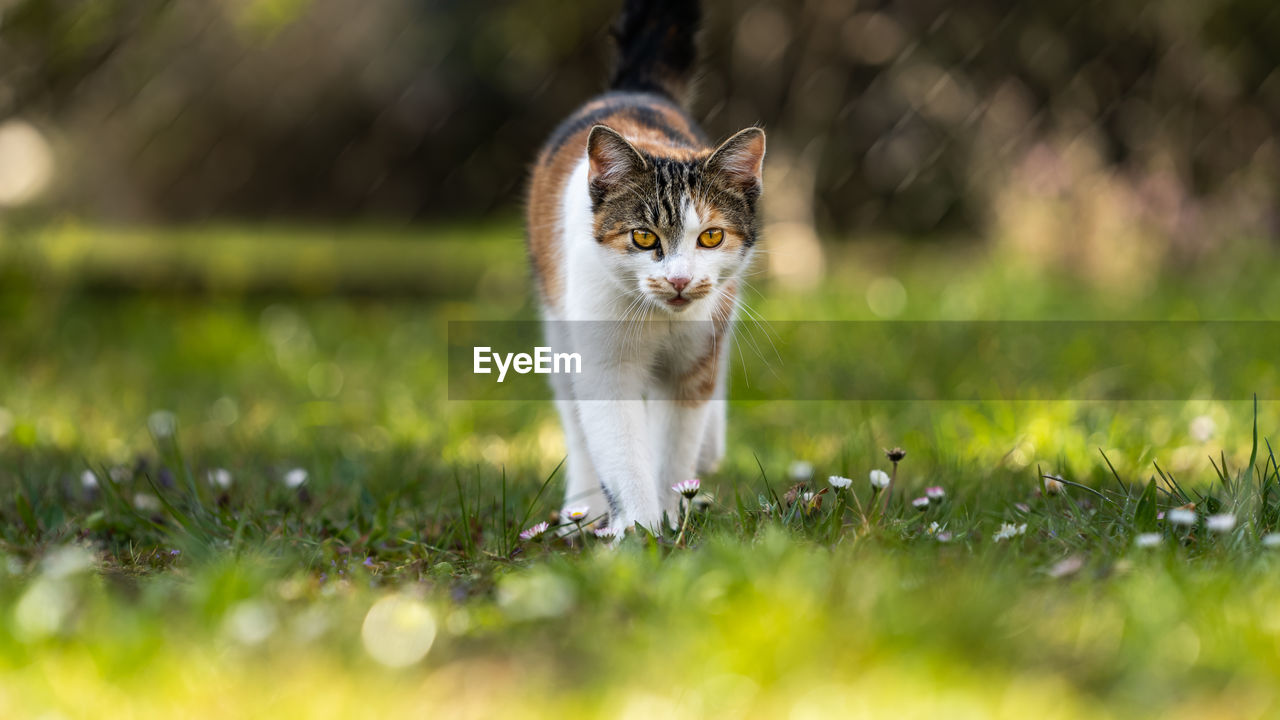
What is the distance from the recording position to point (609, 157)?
7.81 ft

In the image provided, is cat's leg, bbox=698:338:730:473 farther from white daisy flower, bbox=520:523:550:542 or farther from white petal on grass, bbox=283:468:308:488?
white petal on grass, bbox=283:468:308:488

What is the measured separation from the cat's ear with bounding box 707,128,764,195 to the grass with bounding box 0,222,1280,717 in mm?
714

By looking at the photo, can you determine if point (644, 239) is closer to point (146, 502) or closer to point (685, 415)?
point (685, 415)

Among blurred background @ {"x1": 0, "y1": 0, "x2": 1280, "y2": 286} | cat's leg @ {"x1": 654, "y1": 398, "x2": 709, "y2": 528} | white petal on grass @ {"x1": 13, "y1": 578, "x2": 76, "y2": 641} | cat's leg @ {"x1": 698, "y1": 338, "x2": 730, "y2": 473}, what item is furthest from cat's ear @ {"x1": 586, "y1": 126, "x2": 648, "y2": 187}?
blurred background @ {"x1": 0, "y1": 0, "x2": 1280, "y2": 286}

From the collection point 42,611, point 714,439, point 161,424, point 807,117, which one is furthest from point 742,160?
point 807,117

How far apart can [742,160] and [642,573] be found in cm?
114

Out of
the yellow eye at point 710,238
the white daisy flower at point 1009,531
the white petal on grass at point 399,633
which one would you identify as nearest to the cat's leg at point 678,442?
the yellow eye at point 710,238

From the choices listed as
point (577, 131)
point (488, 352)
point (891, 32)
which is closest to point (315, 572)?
point (577, 131)

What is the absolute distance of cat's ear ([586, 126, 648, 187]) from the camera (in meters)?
2.32

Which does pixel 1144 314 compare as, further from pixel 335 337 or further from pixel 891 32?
pixel 335 337

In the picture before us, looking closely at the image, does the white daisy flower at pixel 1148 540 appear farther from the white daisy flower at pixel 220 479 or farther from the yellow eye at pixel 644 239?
the white daisy flower at pixel 220 479

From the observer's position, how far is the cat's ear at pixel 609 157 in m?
2.32

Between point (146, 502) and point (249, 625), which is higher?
point (249, 625)

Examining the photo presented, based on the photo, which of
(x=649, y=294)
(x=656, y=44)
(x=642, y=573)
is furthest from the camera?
(x=656, y=44)
